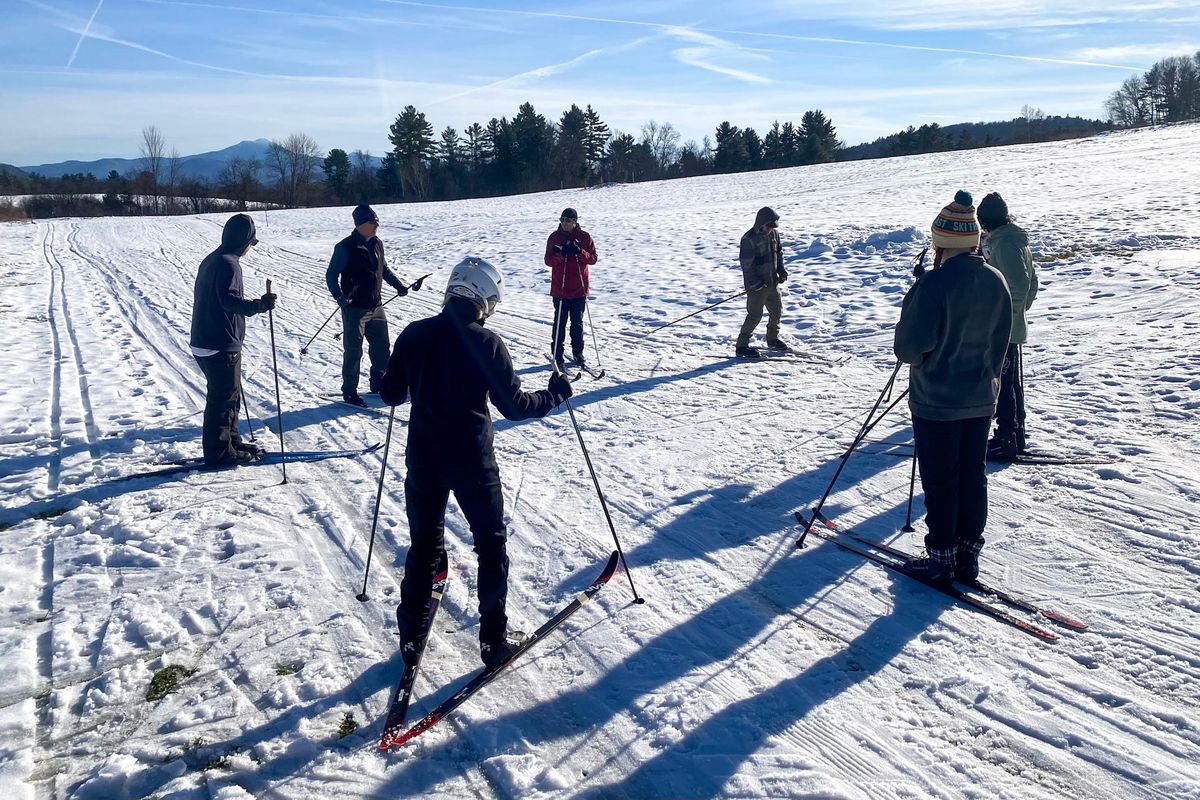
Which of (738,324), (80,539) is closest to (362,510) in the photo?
(80,539)

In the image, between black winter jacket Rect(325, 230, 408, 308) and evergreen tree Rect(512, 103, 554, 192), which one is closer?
black winter jacket Rect(325, 230, 408, 308)

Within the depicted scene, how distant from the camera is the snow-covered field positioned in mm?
3393

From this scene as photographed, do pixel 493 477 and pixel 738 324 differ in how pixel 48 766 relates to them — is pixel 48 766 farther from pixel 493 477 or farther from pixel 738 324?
pixel 738 324

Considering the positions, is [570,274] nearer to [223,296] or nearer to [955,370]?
[223,296]

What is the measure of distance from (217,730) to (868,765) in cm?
293

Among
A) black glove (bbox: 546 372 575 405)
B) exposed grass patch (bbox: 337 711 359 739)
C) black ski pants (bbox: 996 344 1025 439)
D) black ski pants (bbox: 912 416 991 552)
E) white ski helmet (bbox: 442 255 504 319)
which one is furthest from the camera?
black ski pants (bbox: 996 344 1025 439)

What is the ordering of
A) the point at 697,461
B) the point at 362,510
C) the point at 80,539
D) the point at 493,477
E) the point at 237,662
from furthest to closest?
the point at 697,461 < the point at 362,510 < the point at 80,539 < the point at 237,662 < the point at 493,477

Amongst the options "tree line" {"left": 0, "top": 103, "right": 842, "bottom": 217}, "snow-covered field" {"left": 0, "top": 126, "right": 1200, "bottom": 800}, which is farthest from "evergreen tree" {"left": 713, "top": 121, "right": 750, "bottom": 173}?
"snow-covered field" {"left": 0, "top": 126, "right": 1200, "bottom": 800}

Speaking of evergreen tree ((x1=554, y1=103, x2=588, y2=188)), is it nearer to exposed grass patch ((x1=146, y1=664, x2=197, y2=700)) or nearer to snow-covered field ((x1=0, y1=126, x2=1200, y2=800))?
snow-covered field ((x1=0, y1=126, x2=1200, y2=800))

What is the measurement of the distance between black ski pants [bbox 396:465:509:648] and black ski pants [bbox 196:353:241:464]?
3805mm

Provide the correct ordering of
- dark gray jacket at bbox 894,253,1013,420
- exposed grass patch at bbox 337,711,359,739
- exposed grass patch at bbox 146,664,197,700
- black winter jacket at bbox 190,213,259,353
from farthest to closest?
black winter jacket at bbox 190,213,259,353, dark gray jacket at bbox 894,253,1013,420, exposed grass patch at bbox 146,664,197,700, exposed grass patch at bbox 337,711,359,739

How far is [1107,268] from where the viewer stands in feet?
41.5

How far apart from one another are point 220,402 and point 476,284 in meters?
4.25

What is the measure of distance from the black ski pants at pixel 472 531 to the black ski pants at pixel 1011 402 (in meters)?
4.59
